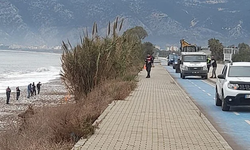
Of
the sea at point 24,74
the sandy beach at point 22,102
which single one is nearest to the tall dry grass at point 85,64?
the sea at point 24,74

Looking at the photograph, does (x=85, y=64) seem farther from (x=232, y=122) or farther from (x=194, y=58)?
(x=194, y=58)

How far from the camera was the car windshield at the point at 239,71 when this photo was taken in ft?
54.7

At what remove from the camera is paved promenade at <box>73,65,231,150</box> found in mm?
9047

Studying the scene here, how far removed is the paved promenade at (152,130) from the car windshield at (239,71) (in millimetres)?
2197

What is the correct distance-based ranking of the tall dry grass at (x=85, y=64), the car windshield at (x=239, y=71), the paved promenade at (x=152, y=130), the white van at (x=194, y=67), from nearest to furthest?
1. the paved promenade at (x=152, y=130)
2. the car windshield at (x=239, y=71)
3. the tall dry grass at (x=85, y=64)
4. the white van at (x=194, y=67)

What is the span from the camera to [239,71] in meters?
16.9

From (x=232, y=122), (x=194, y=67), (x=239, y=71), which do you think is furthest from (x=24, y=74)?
(x=232, y=122)

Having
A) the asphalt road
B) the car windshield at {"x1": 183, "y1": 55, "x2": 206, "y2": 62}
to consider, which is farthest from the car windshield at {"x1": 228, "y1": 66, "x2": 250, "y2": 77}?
the car windshield at {"x1": 183, "y1": 55, "x2": 206, "y2": 62}

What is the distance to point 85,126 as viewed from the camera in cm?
987

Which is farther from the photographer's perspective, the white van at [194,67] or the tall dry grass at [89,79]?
the white van at [194,67]

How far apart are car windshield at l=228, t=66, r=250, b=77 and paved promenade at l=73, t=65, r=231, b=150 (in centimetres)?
220

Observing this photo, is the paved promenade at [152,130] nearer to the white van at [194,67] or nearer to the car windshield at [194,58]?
the white van at [194,67]

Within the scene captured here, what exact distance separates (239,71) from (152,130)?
23.3ft

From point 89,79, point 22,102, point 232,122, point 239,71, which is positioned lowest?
point 22,102
